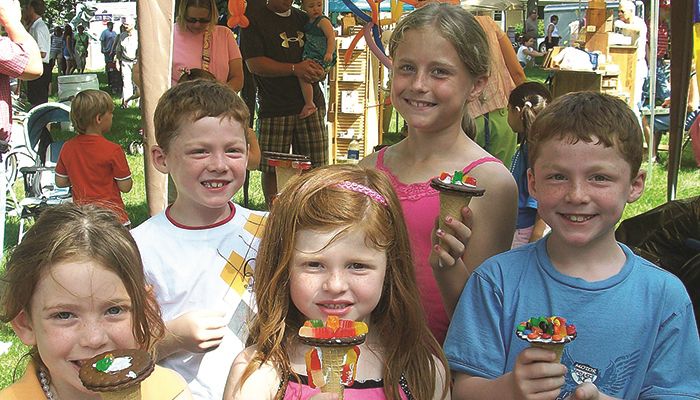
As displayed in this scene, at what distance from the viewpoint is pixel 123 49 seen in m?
22.1

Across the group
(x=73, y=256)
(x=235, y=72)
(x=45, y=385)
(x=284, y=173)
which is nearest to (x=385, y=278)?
(x=73, y=256)

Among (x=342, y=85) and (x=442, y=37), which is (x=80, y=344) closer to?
(x=442, y=37)

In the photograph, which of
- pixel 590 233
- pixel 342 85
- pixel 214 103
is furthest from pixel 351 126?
pixel 590 233

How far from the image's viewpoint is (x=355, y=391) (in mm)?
2115

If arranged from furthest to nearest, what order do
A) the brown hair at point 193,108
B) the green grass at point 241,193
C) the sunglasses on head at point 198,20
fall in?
the sunglasses on head at point 198,20, the green grass at point 241,193, the brown hair at point 193,108

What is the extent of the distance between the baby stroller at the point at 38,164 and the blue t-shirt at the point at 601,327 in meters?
5.82

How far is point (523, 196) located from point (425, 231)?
2.80m

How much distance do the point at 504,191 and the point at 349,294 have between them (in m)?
0.89

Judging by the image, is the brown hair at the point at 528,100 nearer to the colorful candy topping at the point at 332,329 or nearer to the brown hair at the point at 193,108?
the brown hair at the point at 193,108

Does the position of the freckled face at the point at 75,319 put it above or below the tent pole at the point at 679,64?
below

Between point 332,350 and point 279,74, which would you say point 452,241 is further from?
→ point 279,74

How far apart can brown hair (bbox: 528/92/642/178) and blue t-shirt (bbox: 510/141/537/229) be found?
290 cm

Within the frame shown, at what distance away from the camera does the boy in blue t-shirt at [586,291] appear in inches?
86.4

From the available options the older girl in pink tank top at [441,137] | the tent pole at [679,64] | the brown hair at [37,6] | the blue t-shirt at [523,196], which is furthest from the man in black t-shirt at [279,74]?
the brown hair at [37,6]
